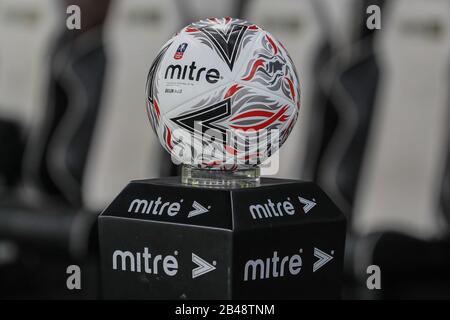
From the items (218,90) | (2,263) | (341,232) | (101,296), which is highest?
(218,90)

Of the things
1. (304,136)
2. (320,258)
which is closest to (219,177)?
(320,258)

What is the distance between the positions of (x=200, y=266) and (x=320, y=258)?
0.80 ft

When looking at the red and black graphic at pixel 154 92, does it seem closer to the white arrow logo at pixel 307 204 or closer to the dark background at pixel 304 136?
the white arrow logo at pixel 307 204

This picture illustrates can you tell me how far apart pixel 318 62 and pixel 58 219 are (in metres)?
1.21

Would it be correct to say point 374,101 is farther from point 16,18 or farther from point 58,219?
point 16,18

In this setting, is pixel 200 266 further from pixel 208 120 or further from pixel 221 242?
pixel 208 120

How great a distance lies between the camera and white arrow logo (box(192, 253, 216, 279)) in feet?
4.86

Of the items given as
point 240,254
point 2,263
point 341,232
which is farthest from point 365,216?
point 240,254

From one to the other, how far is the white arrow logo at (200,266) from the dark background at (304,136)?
144cm

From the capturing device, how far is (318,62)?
11.7 feet

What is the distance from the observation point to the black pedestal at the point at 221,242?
148 cm

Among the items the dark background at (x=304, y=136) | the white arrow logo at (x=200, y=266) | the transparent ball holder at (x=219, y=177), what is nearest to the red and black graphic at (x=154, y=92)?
the transparent ball holder at (x=219, y=177)

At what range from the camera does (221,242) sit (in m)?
1.47

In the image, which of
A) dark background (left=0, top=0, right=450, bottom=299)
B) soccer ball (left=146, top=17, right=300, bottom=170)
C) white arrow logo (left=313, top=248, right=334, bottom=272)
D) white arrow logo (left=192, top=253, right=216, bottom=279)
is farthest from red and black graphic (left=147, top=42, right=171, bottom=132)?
dark background (left=0, top=0, right=450, bottom=299)
